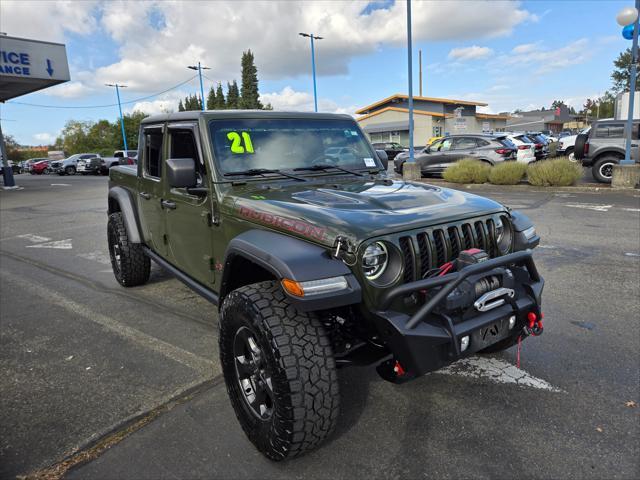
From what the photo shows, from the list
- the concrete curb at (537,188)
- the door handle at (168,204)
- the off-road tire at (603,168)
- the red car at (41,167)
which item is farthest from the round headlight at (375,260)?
the red car at (41,167)

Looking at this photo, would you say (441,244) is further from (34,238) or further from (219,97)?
(219,97)

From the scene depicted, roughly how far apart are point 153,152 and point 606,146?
1367 centimetres

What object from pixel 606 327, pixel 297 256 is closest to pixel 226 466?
pixel 297 256

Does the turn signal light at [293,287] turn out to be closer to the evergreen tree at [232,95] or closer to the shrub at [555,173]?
the shrub at [555,173]

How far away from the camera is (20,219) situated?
37.5ft

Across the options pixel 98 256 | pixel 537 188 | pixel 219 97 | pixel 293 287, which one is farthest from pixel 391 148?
pixel 219 97

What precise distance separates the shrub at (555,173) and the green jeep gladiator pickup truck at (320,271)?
11.3m

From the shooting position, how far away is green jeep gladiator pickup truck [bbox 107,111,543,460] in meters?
2.15

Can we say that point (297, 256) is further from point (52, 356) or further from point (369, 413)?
point (52, 356)

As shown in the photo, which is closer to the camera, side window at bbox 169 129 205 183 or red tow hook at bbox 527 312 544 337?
red tow hook at bbox 527 312 544 337

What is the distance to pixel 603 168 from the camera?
13.6 meters

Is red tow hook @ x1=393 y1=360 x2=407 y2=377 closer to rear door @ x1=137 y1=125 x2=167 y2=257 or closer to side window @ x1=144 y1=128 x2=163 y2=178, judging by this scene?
rear door @ x1=137 y1=125 x2=167 y2=257

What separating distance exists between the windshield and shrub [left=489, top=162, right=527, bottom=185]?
35.7 ft

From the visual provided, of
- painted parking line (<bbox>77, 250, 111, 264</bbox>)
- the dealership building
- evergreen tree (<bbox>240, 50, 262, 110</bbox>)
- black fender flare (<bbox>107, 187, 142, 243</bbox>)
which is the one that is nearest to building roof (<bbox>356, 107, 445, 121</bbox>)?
the dealership building
